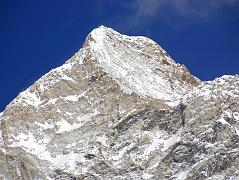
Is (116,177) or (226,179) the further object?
(116,177)

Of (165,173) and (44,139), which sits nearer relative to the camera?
(165,173)

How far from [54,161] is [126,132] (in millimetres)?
12244

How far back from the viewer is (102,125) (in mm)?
195375

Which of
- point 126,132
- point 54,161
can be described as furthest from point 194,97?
point 54,161

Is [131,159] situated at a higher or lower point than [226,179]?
higher

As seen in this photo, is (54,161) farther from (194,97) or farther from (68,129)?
(194,97)

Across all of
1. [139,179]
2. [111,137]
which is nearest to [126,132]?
[111,137]

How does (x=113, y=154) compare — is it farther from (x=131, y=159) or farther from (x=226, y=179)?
(x=226, y=179)

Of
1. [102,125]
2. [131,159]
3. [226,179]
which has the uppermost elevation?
[102,125]

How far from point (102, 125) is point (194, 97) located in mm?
16755

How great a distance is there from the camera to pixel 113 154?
185500 millimetres

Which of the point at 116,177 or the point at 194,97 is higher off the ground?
the point at 194,97

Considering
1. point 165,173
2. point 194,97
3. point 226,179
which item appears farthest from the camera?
point 194,97

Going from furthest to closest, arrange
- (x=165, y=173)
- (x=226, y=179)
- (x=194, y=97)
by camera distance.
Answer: (x=194, y=97), (x=165, y=173), (x=226, y=179)
